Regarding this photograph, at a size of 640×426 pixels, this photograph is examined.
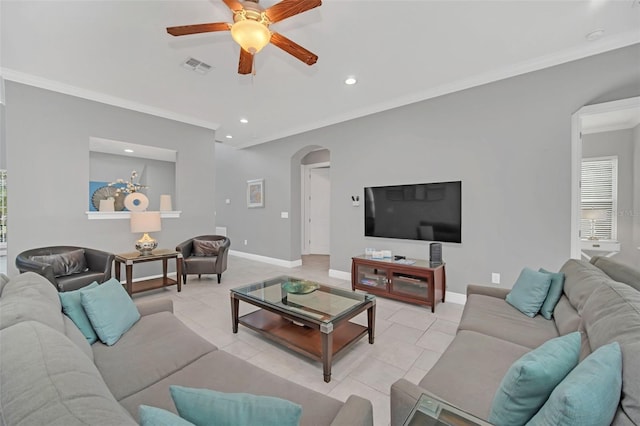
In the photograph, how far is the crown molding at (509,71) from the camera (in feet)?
8.66

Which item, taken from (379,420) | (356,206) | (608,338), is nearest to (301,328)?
(379,420)

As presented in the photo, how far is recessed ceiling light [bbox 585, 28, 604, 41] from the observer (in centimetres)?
251

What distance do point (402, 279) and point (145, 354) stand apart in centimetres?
290

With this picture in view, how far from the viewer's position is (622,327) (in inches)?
42.1

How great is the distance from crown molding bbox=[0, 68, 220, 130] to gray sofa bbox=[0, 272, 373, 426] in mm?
3263

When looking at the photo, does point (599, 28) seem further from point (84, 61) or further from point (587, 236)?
point (84, 61)

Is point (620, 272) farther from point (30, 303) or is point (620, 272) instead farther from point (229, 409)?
point (30, 303)

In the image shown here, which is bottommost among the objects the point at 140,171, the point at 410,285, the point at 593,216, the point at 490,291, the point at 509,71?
the point at 410,285

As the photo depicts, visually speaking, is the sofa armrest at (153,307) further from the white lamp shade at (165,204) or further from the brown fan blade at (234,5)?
the white lamp shade at (165,204)

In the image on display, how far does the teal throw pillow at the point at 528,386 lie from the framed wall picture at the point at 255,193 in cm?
585

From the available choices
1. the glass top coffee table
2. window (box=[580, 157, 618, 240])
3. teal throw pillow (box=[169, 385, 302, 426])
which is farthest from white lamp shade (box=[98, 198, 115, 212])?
window (box=[580, 157, 618, 240])

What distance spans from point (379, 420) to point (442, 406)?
32.0 inches

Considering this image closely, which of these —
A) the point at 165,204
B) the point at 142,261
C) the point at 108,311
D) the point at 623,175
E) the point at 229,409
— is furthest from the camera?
the point at 165,204

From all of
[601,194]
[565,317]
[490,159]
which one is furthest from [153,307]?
[601,194]
